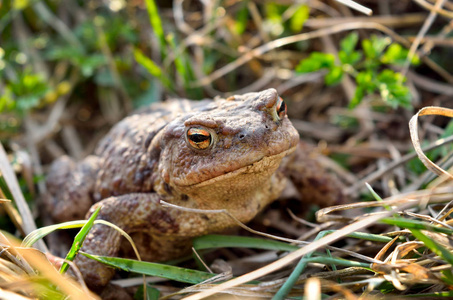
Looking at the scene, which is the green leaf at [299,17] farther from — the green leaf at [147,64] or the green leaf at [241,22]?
the green leaf at [147,64]

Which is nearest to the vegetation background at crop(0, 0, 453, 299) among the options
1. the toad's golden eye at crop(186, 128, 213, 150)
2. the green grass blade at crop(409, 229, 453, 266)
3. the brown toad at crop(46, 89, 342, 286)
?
the brown toad at crop(46, 89, 342, 286)

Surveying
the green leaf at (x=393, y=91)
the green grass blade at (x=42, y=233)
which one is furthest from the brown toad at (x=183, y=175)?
the green leaf at (x=393, y=91)

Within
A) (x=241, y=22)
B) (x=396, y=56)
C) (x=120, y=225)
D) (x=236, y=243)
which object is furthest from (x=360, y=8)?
(x=120, y=225)

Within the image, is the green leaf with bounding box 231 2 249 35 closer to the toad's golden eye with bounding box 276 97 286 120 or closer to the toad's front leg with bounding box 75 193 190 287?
the toad's golden eye with bounding box 276 97 286 120

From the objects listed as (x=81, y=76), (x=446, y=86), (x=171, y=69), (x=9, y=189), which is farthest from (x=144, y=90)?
(x=446, y=86)

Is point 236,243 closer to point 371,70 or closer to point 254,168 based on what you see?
point 254,168

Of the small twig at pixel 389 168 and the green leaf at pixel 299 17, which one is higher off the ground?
the green leaf at pixel 299 17
